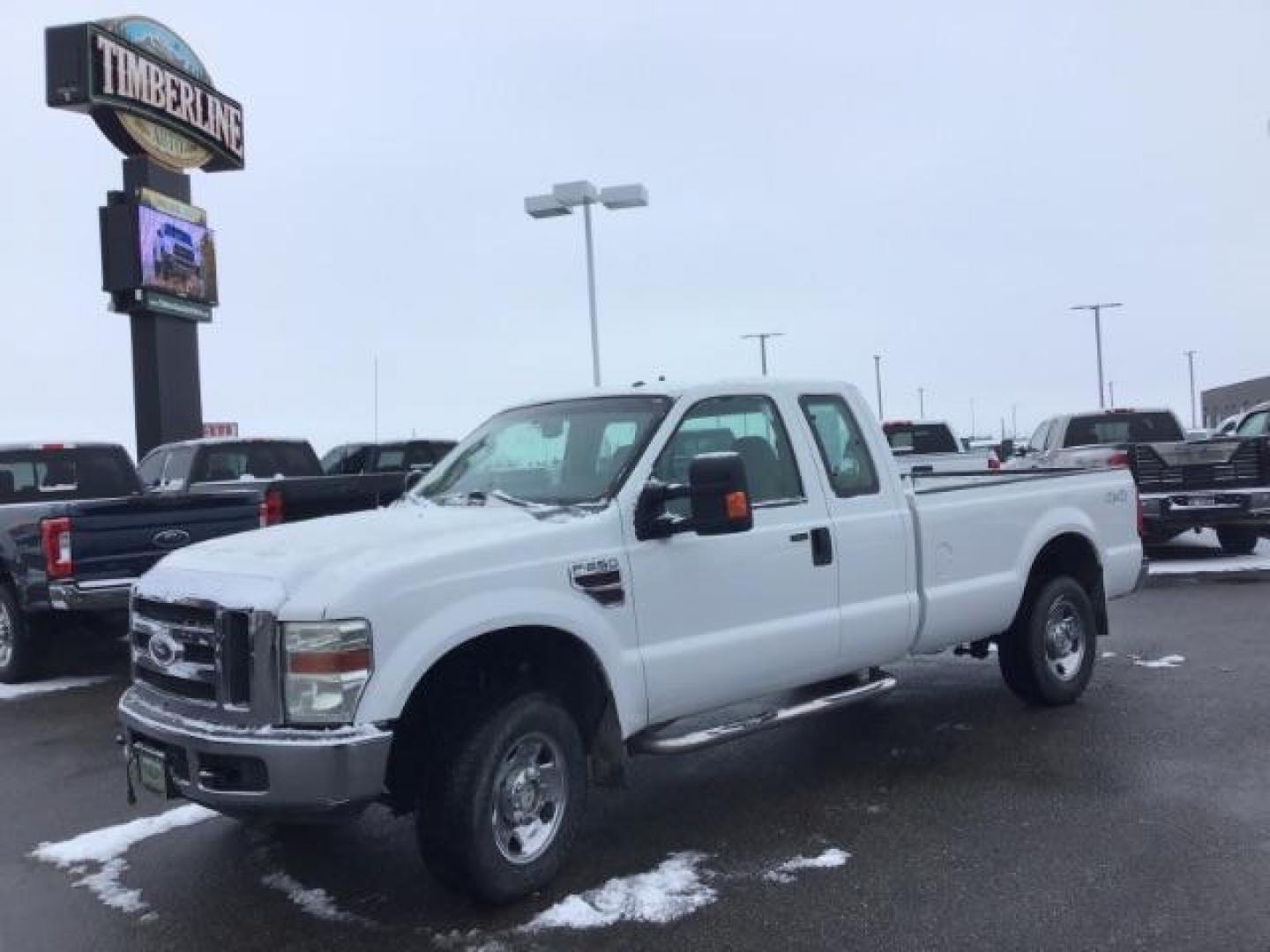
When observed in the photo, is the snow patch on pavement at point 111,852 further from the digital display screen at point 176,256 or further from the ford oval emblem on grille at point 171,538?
the digital display screen at point 176,256

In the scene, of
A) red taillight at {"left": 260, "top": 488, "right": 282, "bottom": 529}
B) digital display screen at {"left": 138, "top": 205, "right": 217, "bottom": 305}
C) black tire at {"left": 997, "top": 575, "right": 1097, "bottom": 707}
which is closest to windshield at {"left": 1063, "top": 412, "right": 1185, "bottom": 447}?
black tire at {"left": 997, "top": 575, "right": 1097, "bottom": 707}

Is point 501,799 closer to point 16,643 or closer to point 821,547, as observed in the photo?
point 821,547

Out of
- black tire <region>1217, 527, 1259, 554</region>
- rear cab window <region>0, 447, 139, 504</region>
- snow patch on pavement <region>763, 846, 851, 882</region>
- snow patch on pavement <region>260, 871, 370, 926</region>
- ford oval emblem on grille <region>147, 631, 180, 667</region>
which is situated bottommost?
snow patch on pavement <region>763, 846, 851, 882</region>

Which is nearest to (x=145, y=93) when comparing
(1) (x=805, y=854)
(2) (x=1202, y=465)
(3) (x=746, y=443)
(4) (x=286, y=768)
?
(2) (x=1202, y=465)

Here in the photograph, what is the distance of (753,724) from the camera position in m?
5.21

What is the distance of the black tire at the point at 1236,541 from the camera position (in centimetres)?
1530

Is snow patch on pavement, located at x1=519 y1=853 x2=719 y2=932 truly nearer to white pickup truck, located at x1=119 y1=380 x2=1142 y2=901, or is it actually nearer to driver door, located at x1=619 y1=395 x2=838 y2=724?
white pickup truck, located at x1=119 y1=380 x2=1142 y2=901

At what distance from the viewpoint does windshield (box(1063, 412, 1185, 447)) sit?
15891mm

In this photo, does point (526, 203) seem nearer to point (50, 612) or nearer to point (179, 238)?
point (179, 238)

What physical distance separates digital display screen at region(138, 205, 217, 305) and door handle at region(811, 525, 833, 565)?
62.7 ft

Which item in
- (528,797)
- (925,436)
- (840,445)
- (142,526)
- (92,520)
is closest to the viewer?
(528,797)

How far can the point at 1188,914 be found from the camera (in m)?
4.18

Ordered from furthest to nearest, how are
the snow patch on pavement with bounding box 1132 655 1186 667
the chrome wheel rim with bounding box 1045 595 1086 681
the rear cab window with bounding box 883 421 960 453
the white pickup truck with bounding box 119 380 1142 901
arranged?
the rear cab window with bounding box 883 421 960 453 → the snow patch on pavement with bounding box 1132 655 1186 667 → the chrome wheel rim with bounding box 1045 595 1086 681 → the white pickup truck with bounding box 119 380 1142 901

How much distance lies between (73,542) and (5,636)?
1.61 meters
